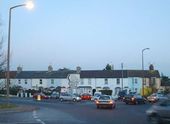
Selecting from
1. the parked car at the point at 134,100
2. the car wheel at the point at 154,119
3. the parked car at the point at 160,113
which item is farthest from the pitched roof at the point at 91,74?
the parked car at the point at 160,113

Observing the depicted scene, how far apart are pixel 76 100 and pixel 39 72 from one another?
60.8m

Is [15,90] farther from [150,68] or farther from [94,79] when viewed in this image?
[150,68]

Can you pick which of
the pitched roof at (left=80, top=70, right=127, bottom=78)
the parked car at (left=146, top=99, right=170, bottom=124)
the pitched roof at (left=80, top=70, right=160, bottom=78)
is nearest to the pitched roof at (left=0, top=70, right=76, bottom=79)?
the pitched roof at (left=80, top=70, right=127, bottom=78)

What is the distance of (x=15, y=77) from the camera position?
138 metres

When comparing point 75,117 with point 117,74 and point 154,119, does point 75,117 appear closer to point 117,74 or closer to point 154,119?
point 154,119

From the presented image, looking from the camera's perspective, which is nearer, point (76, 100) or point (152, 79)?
point (76, 100)

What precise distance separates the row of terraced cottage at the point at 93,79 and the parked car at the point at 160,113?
3486 inches

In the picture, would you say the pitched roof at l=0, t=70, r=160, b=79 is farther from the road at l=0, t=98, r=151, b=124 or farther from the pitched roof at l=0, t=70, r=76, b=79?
the road at l=0, t=98, r=151, b=124

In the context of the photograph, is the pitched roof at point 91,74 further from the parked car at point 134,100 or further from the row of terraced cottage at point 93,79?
the parked car at point 134,100

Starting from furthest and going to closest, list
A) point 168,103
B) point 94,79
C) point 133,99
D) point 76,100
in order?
1. point 94,79
2. point 76,100
3. point 133,99
4. point 168,103

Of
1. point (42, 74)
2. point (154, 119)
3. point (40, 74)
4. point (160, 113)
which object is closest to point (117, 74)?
point (42, 74)

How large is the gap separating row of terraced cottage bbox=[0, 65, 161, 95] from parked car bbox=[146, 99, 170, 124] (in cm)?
8855

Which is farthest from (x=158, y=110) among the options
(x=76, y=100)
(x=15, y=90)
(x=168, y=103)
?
(x=15, y=90)

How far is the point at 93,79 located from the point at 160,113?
334 feet
